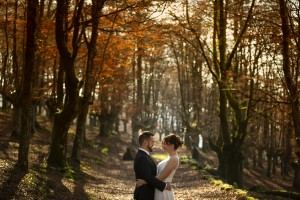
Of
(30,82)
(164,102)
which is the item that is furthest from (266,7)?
(164,102)

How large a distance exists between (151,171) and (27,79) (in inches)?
312

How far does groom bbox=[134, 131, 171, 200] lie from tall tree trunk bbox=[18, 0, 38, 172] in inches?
285

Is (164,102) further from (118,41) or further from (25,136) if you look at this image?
(25,136)

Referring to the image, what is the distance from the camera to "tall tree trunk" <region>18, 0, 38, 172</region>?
13.2m

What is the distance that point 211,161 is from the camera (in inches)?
1747

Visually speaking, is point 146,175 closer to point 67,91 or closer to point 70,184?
point 70,184

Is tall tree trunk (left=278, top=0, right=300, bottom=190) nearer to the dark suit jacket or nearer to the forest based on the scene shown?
the forest


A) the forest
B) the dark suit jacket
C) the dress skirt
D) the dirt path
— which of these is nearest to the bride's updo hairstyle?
the dark suit jacket

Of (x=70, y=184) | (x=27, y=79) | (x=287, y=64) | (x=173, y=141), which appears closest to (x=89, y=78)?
(x=70, y=184)

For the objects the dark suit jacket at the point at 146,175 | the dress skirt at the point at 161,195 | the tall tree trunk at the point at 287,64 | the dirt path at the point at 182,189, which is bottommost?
the dirt path at the point at 182,189

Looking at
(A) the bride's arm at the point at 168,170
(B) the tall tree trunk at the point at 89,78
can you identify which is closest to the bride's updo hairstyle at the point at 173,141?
(A) the bride's arm at the point at 168,170

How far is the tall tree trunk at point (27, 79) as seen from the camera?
43.3 ft

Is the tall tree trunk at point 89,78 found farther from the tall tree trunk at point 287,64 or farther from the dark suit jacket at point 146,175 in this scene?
the dark suit jacket at point 146,175

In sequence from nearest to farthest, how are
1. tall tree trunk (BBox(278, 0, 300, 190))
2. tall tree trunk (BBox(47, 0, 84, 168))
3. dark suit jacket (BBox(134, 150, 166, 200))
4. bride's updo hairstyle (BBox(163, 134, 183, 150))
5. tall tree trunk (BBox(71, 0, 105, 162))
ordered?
dark suit jacket (BBox(134, 150, 166, 200)) < bride's updo hairstyle (BBox(163, 134, 183, 150)) < tall tree trunk (BBox(278, 0, 300, 190)) < tall tree trunk (BBox(47, 0, 84, 168)) < tall tree trunk (BBox(71, 0, 105, 162))
